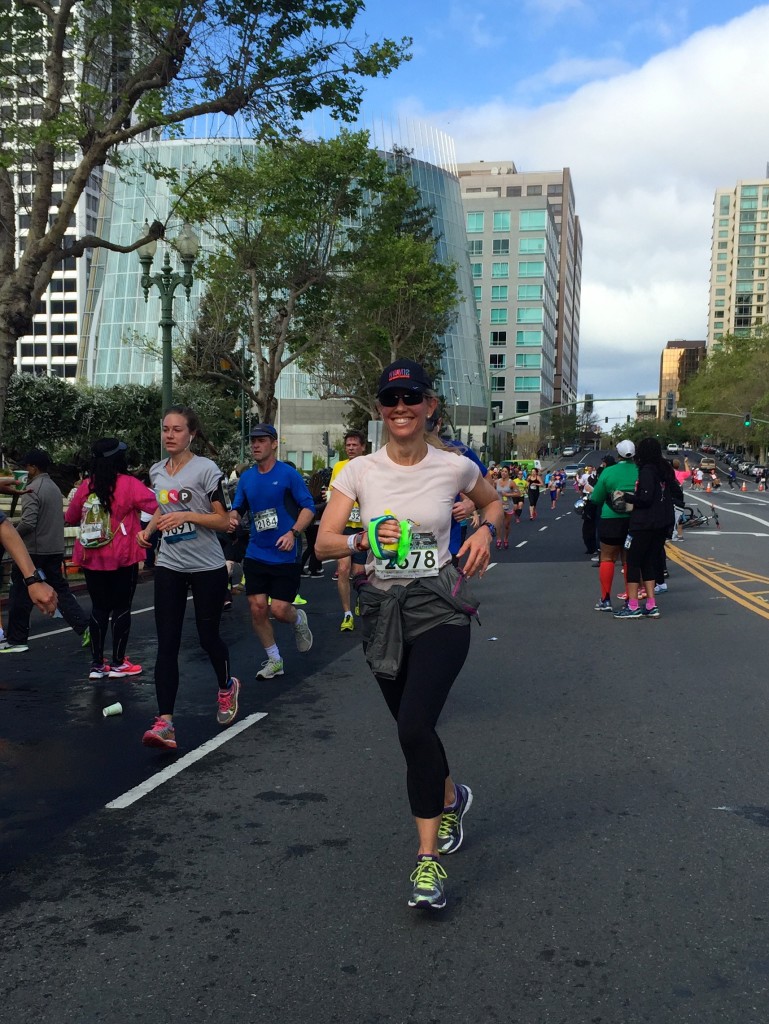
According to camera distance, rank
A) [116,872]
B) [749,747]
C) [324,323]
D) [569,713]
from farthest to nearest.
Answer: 1. [324,323]
2. [569,713]
3. [749,747]
4. [116,872]

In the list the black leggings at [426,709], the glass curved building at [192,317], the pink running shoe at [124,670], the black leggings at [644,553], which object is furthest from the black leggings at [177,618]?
the glass curved building at [192,317]

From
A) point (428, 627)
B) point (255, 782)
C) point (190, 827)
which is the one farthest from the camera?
point (255, 782)

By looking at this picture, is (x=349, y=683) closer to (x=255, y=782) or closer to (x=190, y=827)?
(x=255, y=782)

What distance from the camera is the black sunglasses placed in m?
3.83

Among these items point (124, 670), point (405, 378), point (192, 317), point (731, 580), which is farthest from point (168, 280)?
point (192, 317)

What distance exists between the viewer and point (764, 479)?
263ft

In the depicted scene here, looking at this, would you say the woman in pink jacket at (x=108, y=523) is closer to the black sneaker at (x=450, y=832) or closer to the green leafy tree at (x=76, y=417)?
the black sneaker at (x=450, y=832)

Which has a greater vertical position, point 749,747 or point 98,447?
point 98,447

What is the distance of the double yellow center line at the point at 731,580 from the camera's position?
12.7m

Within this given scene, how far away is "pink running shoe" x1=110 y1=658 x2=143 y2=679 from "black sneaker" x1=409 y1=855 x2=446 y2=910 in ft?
16.6

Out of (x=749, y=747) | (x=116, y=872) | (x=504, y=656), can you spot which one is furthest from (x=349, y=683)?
(x=116, y=872)

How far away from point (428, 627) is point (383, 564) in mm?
297

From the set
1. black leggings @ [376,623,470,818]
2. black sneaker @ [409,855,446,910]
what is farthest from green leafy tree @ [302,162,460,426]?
black sneaker @ [409,855,446,910]

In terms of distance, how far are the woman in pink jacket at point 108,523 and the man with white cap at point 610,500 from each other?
554 centimetres
